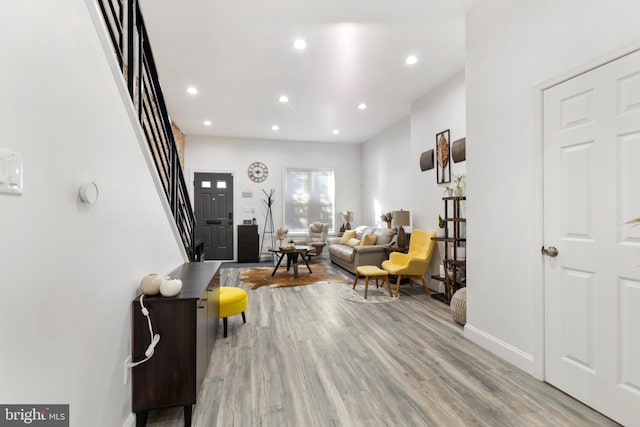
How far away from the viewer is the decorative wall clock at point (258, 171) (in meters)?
7.77

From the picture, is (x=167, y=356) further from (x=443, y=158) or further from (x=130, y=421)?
(x=443, y=158)

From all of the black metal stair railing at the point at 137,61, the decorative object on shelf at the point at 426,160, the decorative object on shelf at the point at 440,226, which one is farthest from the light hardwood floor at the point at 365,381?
the decorative object on shelf at the point at 426,160

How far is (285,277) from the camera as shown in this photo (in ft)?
18.5

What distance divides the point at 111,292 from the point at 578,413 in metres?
2.67

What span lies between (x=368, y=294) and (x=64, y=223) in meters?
3.88

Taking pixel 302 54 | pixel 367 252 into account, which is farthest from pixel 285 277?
pixel 302 54

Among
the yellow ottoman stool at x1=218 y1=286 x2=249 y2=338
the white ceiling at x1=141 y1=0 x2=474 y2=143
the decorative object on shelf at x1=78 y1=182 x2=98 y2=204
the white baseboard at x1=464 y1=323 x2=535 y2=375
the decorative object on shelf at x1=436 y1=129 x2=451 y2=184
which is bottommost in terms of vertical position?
the white baseboard at x1=464 y1=323 x2=535 y2=375

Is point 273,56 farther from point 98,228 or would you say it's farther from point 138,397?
point 138,397

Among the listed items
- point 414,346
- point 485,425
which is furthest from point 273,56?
point 485,425

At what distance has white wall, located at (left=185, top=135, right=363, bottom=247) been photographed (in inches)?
296

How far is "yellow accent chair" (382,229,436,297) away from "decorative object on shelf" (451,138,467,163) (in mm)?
1108

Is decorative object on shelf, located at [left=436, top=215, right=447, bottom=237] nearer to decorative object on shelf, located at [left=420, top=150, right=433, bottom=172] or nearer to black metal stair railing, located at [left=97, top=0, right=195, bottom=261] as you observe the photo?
decorative object on shelf, located at [left=420, top=150, right=433, bottom=172]

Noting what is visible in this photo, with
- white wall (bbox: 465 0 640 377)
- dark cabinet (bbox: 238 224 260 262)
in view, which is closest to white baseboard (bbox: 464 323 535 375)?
white wall (bbox: 465 0 640 377)

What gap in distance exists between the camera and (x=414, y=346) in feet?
9.02
